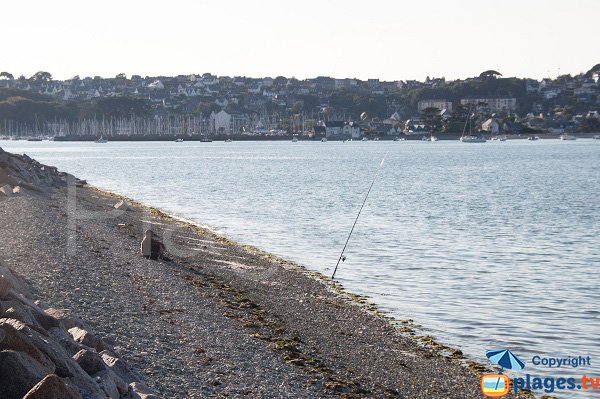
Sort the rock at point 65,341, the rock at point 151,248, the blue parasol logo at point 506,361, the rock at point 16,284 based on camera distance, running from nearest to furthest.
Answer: the rock at point 65,341 → the rock at point 16,284 → the blue parasol logo at point 506,361 → the rock at point 151,248

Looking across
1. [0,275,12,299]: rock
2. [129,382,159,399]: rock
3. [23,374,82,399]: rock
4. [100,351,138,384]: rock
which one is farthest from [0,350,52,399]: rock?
[0,275,12,299]: rock

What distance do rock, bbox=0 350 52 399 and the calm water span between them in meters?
7.74

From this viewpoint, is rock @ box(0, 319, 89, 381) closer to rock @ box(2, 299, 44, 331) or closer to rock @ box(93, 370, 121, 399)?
rock @ box(93, 370, 121, 399)

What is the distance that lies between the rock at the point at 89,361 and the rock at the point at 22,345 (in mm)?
533

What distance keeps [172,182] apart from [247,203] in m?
19.9

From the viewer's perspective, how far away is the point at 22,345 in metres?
8.15

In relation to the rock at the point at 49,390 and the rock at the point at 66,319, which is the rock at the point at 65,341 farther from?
the rock at the point at 49,390

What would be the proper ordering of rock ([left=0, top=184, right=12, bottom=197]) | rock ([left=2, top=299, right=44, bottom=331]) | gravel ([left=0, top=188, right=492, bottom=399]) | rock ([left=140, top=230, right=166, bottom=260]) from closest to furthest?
rock ([left=2, top=299, right=44, bottom=331]) < gravel ([left=0, top=188, right=492, bottom=399]) < rock ([left=140, top=230, right=166, bottom=260]) < rock ([left=0, top=184, right=12, bottom=197])

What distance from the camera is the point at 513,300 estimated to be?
18391 mm

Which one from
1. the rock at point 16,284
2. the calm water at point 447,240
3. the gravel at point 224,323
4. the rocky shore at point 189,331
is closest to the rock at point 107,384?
the rocky shore at point 189,331

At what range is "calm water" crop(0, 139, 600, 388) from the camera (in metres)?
16.4

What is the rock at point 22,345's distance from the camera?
811cm

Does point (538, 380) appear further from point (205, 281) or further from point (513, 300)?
point (205, 281)

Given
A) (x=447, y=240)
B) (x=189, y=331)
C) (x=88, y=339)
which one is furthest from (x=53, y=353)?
(x=447, y=240)
